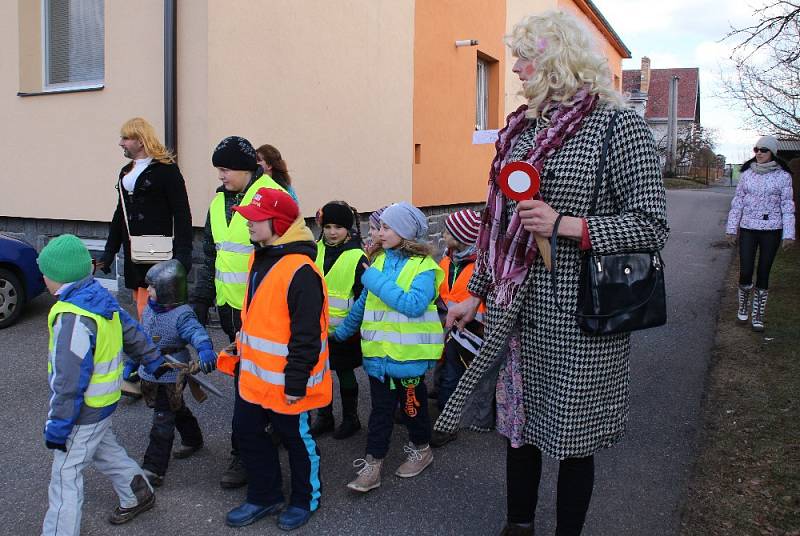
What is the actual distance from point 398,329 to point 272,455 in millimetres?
918

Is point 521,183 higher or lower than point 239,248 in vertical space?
higher

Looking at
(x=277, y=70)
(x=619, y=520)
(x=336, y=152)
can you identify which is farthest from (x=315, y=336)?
(x=336, y=152)

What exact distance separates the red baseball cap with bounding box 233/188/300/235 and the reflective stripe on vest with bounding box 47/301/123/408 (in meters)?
0.74

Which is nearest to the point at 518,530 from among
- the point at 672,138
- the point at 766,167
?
the point at 766,167

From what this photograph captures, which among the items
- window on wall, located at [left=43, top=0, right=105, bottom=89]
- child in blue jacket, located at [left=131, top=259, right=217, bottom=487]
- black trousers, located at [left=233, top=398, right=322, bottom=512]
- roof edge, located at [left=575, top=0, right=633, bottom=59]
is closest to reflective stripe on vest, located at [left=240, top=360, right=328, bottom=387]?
black trousers, located at [left=233, top=398, right=322, bottom=512]

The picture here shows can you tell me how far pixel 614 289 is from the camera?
2469mm

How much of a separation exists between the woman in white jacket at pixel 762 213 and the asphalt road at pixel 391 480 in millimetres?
1854

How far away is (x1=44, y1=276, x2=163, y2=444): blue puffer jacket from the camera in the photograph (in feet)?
9.68

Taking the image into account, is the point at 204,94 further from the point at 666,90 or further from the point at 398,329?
the point at 666,90

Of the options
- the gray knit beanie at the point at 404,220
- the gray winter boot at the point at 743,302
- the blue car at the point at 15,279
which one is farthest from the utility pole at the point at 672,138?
the gray knit beanie at the point at 404,220

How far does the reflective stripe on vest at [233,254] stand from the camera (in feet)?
13.3

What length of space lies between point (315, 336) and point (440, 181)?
9.36 metres

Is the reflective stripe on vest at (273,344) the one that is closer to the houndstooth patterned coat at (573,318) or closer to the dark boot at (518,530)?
the houndstooth patterned coat at (573,318)

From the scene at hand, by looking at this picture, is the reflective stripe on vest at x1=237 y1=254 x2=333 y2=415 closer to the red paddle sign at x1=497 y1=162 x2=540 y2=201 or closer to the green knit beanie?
the green knit beanie
